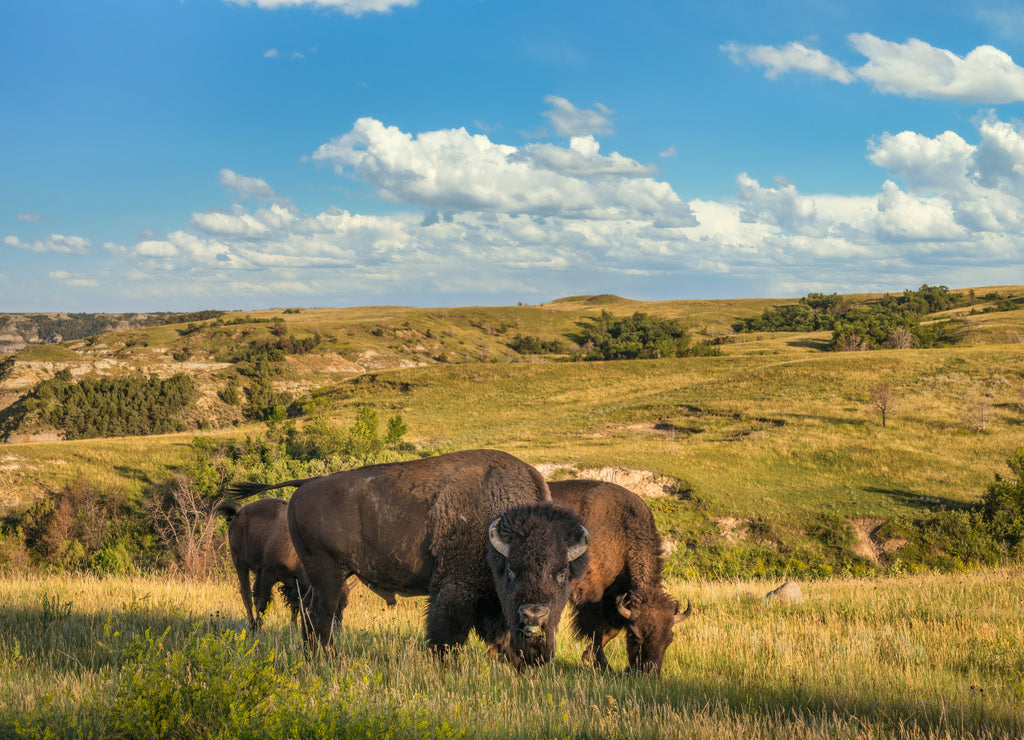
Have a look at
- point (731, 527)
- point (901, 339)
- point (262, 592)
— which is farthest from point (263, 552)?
point (901, 339)

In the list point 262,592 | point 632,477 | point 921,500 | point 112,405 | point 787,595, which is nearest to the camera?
point 262,592

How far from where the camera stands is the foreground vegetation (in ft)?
14.0

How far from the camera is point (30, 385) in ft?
293

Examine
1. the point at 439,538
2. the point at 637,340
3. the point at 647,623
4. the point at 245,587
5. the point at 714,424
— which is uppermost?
the point at 637,340

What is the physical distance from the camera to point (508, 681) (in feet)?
19.2

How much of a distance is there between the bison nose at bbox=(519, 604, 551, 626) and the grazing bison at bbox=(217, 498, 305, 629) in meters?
5.20

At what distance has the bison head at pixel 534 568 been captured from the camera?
18.1ft

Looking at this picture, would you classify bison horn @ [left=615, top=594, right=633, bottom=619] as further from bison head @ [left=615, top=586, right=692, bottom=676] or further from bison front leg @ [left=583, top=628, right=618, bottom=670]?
bison front leg @ [left=583, top=628, right=618, bottom=670]

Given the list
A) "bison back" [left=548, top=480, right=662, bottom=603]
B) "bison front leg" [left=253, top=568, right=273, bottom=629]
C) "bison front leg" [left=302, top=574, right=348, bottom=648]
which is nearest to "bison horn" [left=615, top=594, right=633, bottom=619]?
"bison back" [left=548, top=480, right=662, bottom=603]

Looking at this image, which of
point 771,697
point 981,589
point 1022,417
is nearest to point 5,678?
point 771,697

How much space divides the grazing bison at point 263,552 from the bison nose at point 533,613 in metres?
5.20

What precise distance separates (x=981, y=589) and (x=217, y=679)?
11.9m

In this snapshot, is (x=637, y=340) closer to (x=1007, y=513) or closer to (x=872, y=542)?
(x=872, y=542)

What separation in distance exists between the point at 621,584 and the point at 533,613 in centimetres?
284
